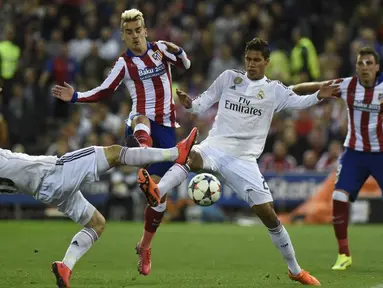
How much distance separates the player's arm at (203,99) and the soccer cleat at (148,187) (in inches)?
45.8

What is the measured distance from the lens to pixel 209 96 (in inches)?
416

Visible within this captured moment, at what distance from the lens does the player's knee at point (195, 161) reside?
33.3ft

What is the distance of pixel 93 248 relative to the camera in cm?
1403

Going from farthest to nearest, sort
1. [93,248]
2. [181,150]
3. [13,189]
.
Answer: [93,248], [181,150], [13,189]

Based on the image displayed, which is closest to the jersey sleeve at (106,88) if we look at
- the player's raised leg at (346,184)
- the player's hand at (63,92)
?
the player's hand at (63,92)

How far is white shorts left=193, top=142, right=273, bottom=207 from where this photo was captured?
9969 millimetres

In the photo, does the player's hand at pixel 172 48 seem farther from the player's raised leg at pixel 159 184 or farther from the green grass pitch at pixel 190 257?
the green grass pitch at pixel 190 257

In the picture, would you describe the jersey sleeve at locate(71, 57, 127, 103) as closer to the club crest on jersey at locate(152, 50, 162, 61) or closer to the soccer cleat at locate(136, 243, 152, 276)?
the club crest on jersey at locate(152, 50, 162, 61)

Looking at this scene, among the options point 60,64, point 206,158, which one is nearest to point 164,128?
point 206,158

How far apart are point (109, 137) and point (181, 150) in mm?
10729

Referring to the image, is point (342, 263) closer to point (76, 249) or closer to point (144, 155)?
point (144, 155)

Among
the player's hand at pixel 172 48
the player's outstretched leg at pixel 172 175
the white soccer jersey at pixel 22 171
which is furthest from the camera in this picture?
the player's hand at pixel 172 48

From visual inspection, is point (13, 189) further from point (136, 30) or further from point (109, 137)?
point (109, 137)

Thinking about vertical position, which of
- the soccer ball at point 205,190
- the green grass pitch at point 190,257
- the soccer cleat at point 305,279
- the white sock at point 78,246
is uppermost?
the soccer ball at point 205,190
